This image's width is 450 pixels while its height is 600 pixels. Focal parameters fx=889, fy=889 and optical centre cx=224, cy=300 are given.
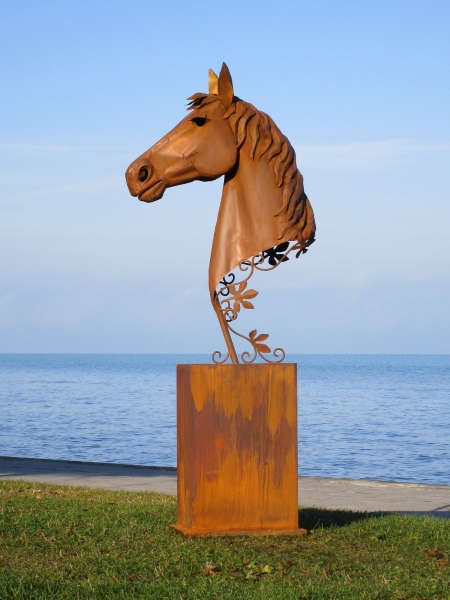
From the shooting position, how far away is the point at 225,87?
6875 millimetres

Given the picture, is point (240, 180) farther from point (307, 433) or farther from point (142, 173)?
point (307, 433)

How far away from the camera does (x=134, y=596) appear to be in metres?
5.10

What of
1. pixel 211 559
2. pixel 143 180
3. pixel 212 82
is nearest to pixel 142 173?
pixel 143 180

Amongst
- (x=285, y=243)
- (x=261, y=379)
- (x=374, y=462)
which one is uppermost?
(x=285, y=243)

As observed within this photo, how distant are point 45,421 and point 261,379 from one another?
85.7ft

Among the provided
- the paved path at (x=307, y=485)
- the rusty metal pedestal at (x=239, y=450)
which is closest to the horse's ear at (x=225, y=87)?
the rusty metal pedestal at (x=239, y=450)

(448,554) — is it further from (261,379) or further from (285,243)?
(285,243)

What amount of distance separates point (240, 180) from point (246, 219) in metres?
0.32

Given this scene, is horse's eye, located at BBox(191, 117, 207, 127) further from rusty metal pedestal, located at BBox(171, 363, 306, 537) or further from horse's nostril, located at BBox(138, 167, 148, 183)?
rusty metal pedestal, located at BBox(171, 363, 306, 537)

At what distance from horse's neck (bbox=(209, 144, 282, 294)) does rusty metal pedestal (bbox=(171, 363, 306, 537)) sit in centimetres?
83

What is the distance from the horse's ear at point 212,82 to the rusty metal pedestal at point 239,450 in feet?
7.25

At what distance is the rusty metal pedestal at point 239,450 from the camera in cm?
656

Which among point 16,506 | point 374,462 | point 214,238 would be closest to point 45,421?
point 374,462

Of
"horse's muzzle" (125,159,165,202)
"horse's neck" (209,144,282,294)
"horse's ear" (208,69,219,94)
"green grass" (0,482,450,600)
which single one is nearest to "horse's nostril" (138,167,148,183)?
"horse's muzzle" (125,159,165,202)
